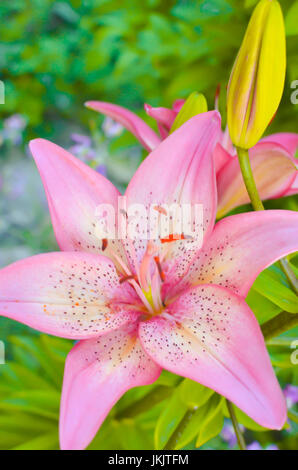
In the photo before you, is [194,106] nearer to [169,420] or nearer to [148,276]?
[148,276]

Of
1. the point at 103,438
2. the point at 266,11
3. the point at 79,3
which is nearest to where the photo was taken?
the point at 266,11

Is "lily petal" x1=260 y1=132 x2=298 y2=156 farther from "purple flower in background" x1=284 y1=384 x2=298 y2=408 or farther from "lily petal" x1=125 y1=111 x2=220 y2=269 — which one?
"purple flower in background" x1=284 y1=384 x2=298 y2=408

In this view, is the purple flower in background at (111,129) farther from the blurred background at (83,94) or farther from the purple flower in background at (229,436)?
the purple flower in background at (229,436)

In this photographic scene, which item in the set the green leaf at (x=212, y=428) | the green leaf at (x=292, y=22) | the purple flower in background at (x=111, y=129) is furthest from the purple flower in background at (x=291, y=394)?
the purple flower in background at (x=111, y=129)

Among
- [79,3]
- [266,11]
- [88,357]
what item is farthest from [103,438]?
[79,3]

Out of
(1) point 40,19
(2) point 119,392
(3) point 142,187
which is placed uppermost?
(1) point 40,19

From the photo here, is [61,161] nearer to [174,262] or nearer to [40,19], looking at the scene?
[174,262]
